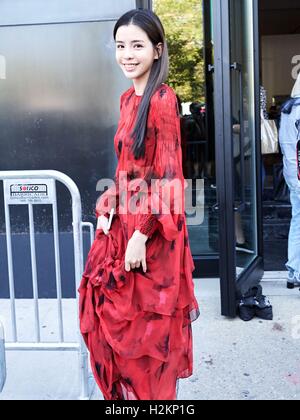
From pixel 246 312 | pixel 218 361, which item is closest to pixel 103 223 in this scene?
pixel 218 361

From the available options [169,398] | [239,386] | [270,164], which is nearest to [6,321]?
[239,386]

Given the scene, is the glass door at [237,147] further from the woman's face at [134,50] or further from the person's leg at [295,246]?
the woman's face at [134,50]

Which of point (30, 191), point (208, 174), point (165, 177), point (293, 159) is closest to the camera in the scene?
Answer: point (165, 177)

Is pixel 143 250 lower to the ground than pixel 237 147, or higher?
lower

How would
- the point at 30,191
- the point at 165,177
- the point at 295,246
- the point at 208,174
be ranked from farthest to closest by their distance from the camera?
the point at 208,174, the point at 295,246, the point at 30,191, the point at 165,177

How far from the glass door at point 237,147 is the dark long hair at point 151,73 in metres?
1.58

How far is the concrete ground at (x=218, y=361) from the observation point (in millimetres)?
2904

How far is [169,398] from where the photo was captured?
217 cm

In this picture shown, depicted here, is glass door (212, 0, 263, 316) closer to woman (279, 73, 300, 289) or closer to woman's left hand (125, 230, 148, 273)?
woman (279, 73, 300, 289)

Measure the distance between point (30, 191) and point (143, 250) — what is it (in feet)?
3.56

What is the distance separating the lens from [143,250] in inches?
78.4

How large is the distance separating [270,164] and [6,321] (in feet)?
21.8

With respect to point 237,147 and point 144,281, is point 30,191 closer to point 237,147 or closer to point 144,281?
point 144,281

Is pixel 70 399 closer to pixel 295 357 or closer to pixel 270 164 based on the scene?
pixel 295 357
